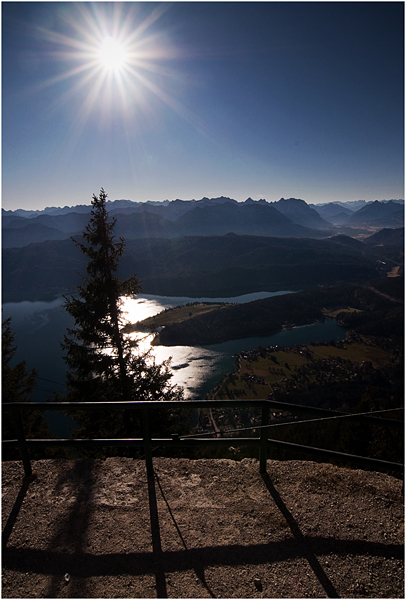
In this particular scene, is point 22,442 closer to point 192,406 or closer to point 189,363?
point 192,406

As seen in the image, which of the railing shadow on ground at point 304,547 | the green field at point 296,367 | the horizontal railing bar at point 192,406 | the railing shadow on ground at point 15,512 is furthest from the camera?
the green field at point 296,367

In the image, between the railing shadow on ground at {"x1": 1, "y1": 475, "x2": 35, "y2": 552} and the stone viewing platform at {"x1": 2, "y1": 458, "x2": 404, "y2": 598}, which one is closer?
the stone viewing platform at {"x1": 2, "y1": 458, "x2": 404, "y2": 598}

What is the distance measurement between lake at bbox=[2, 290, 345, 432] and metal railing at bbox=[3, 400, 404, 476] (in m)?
47.6

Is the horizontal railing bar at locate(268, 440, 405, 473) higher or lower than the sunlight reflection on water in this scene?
higher

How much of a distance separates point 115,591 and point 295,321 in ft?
445

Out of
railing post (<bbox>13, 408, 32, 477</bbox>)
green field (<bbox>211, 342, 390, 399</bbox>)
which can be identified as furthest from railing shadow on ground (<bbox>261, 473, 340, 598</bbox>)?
green field (<bbox>211, 342, 390, 399</bbox>)

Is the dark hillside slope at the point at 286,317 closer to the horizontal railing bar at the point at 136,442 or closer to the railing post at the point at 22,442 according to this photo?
the railing post at the point at 22,442

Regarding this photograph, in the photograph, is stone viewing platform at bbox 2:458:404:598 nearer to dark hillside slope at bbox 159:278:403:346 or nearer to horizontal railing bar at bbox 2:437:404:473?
horizontal railing bar at bbox 2:437:404:473

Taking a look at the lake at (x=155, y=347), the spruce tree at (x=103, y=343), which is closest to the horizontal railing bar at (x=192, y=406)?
the spruce tree at (x=103, y=343)

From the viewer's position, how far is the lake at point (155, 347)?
Result: 70.2 meters

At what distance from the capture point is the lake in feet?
230

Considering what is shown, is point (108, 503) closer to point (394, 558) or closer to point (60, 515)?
point (60, 515)

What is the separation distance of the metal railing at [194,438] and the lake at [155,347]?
4759 cm

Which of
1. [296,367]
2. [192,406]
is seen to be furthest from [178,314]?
[192,406]
